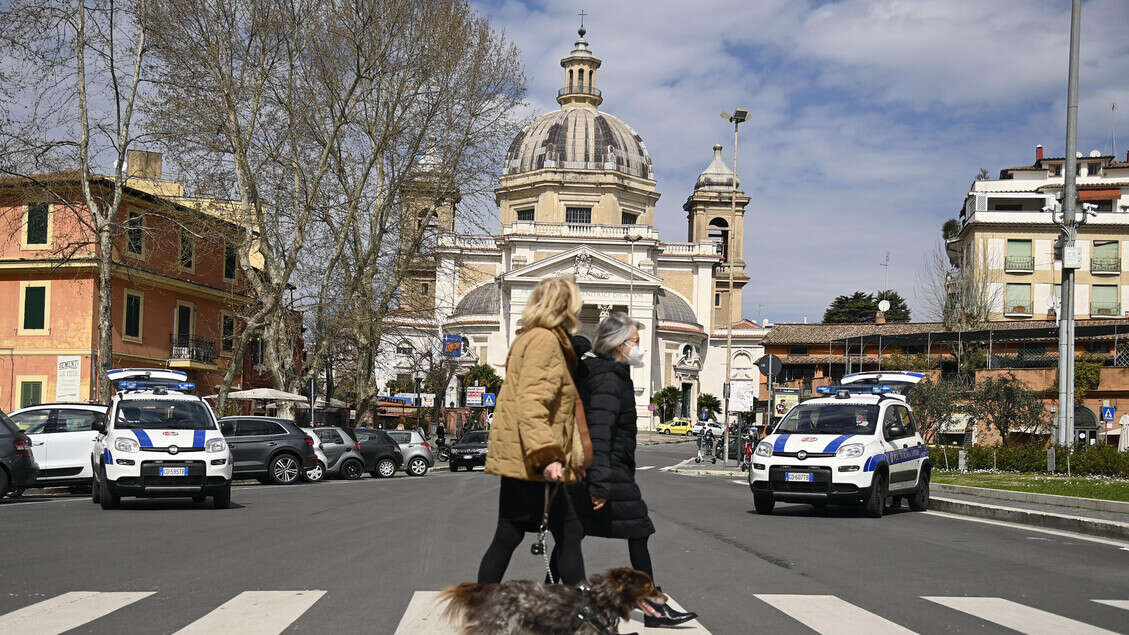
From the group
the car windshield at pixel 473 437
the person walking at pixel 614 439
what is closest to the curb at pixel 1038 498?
the person walking at pixel 614 439

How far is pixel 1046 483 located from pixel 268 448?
622 inches

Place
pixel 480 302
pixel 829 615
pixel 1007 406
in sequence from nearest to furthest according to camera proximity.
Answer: pixel 829 615 → pixel 1007 406 → pixel 480 302

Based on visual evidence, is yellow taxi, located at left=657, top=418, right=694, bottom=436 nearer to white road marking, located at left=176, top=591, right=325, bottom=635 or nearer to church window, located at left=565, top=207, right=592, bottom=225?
church window, located at left=565, top=207, right=592, bottom=225

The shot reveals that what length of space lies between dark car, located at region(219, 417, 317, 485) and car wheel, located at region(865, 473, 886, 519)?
14114 mm

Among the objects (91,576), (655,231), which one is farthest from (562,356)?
(655,231)

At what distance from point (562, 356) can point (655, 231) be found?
92022 mm

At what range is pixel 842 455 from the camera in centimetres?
1520

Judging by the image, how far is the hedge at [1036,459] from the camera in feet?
71.6

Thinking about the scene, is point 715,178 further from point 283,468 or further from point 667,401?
point 283,468

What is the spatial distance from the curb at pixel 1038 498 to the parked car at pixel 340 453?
1438cm

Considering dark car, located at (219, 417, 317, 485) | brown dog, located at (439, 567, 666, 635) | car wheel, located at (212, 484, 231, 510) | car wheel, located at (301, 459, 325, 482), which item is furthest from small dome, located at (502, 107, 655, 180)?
brown dog, located at (439, 567, 666, 635)

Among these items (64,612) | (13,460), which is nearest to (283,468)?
(13,460)

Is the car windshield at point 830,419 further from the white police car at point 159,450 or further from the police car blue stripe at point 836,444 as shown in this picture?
the white police car at point 159,450

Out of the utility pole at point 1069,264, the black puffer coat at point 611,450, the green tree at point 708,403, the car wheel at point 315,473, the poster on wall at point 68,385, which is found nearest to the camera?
the black puffer coat at point 611,450
